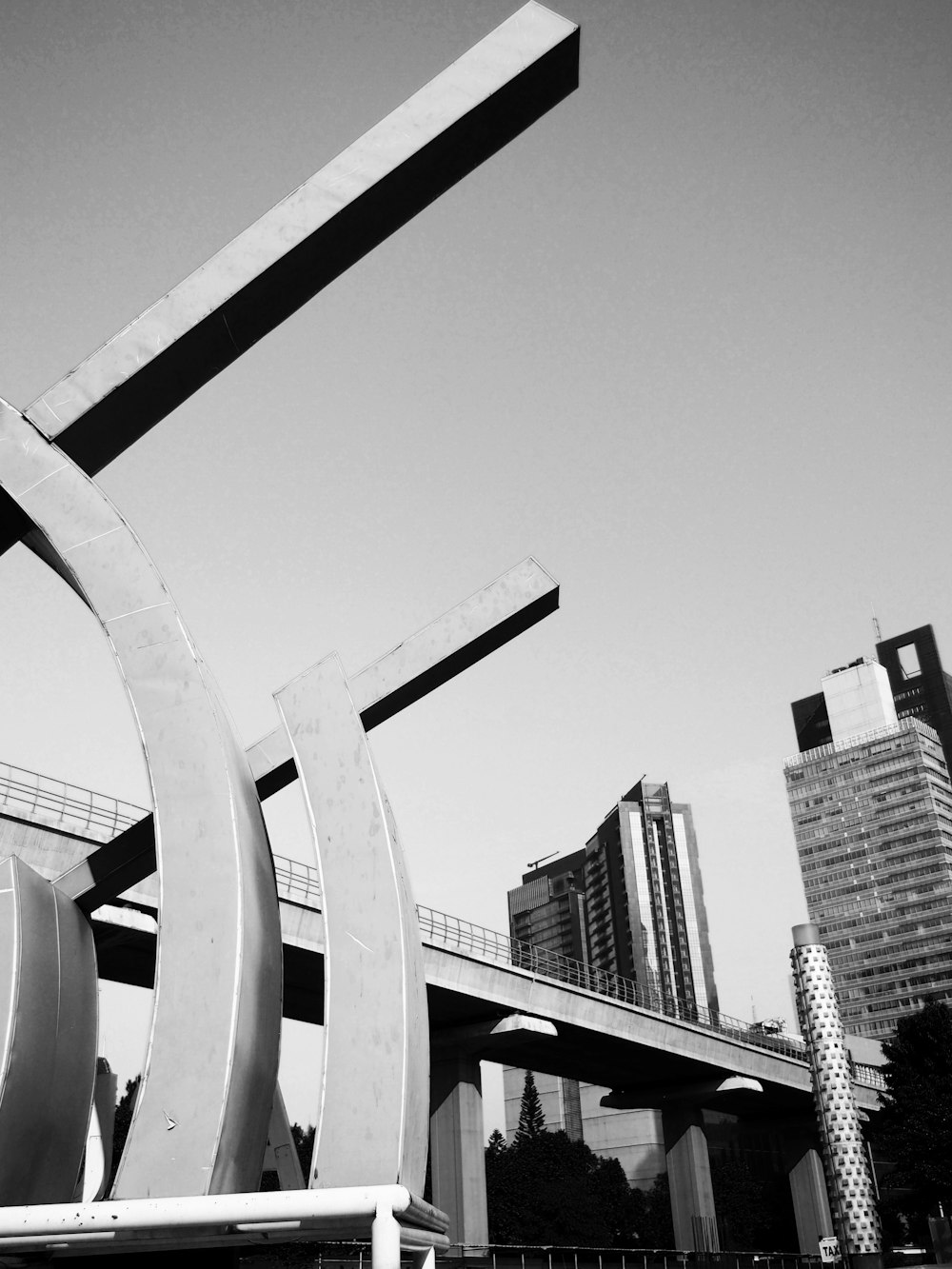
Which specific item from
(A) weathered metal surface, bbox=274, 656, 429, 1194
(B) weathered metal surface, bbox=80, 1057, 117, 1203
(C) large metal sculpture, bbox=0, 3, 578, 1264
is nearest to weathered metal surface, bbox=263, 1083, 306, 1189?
Answer: (B) weathered metal surface, bbox=80, 1057, 117, 1203

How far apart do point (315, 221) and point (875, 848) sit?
169191mm

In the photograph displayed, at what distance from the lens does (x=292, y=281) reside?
1188cm

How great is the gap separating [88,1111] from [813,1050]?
3140cm

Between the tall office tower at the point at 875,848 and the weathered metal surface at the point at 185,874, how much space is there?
499 ft

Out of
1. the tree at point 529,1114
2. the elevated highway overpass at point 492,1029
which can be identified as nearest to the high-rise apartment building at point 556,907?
the tree at point 529,1114

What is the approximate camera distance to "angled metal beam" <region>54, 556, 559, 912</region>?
43.7ft

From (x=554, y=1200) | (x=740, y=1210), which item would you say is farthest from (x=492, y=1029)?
(x=740, y=1210)

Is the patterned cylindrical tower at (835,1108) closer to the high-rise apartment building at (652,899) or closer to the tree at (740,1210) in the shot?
the tree at (740,1210)

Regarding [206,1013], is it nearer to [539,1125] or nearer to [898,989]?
[539,1125]

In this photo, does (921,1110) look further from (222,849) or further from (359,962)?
(222,849)

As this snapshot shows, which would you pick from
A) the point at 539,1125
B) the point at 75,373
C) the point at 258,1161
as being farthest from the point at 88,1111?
the point at 539,1125

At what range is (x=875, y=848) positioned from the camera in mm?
164500

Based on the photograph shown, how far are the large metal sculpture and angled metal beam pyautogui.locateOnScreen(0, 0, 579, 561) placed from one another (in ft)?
0.08

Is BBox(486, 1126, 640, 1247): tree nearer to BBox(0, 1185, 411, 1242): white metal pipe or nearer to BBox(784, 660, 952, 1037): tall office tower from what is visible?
BBox(0, 1185, 411, 1242): white metal pipe
